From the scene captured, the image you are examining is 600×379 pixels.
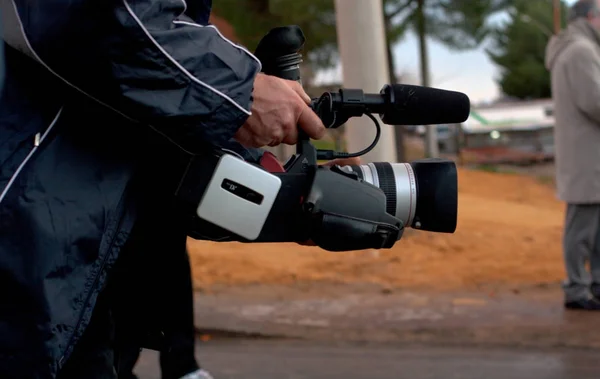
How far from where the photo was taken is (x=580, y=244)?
5.52m

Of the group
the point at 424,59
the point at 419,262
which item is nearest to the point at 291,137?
the point at 419,262

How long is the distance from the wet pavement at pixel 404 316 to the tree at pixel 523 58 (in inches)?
1498

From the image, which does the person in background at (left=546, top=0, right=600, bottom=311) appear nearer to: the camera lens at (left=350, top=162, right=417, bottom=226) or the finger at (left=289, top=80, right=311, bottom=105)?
the camera lens at (left=350, top=162, right=417, bottom=226)

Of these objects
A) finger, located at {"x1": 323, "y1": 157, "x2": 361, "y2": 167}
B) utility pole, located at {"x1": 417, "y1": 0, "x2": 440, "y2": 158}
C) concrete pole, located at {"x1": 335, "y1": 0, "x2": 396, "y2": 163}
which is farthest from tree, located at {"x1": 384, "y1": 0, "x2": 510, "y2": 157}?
finger, located at {"x1": 323, "y1": 157, "x2": 361, "y2": 167}

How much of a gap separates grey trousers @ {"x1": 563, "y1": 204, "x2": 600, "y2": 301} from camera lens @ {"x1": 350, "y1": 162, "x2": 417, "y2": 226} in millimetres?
4011

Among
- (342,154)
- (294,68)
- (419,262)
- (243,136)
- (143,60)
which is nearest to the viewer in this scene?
(143,60)

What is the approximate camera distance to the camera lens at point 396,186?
1.82 meters

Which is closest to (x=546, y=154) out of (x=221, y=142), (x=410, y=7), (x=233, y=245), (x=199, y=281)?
(x=410, y=7)

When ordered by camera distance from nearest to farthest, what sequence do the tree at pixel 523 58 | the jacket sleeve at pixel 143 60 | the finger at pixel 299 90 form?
the jacket sleeve at pixel 143 60, the finger at pixel 299 90, the tree at pixel 523 58

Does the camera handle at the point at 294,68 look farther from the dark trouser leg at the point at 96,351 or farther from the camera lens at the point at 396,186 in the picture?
the dark trouser leg at the point at 96,351

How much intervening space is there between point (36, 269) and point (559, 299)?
5253 mm

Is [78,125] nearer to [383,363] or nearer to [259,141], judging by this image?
[259,141]

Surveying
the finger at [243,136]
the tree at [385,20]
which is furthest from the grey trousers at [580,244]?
the tree at [385,20]

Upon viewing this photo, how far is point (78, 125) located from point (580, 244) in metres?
4.63
